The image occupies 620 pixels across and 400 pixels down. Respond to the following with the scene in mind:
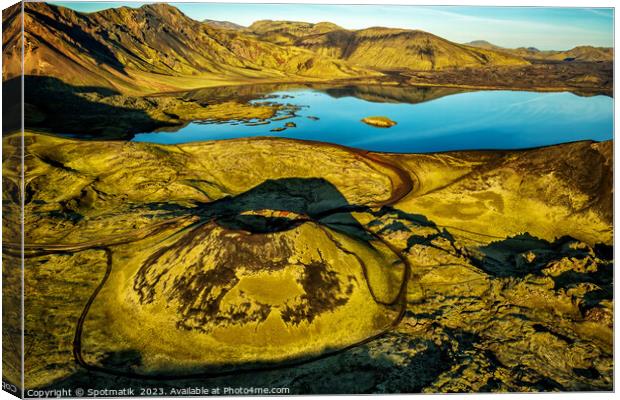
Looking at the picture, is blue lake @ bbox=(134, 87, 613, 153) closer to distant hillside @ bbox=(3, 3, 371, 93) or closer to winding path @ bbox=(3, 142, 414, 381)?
winding path @ bbox=(3, 142, 414, 381)

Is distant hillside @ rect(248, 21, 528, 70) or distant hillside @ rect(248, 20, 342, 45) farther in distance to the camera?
distant hillside @ rect(248, 20, 342, 45)

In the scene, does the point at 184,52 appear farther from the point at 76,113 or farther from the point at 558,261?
the point at 558,261

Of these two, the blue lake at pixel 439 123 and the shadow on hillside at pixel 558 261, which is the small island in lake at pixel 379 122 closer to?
the blue lake at pixel 439 123

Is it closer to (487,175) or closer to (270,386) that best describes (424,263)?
(270,386)

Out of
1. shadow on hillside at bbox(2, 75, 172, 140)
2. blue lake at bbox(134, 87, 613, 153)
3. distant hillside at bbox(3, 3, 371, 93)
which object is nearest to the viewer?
shadow on hillside at bbox(2, 75, 172, 140)

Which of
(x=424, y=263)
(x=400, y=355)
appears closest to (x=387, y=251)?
(x=424, y=263)

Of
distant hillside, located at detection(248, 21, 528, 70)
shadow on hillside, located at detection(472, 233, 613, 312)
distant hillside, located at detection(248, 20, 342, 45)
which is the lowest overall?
shadow on hillside, located at detection(472, 233, 613, 312)

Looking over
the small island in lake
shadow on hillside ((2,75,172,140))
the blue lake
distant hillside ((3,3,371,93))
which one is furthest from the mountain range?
the small island in lake

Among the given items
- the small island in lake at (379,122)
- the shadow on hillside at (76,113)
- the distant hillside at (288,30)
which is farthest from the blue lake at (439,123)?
the distant hillside at (288,30)
